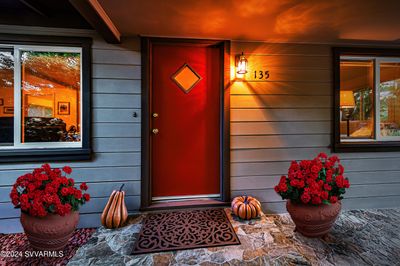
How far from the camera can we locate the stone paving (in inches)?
61.4

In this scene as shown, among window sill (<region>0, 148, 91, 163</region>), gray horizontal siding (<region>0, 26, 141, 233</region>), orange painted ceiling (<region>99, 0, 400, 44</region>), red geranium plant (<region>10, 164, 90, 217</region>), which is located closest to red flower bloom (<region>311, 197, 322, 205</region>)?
orange painted ceiling (<region>99, 0, 400, 44</region>)

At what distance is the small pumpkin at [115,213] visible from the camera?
1947mm

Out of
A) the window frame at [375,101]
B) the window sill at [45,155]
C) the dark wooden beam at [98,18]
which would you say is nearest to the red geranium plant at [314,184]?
the window frame at [375,101]

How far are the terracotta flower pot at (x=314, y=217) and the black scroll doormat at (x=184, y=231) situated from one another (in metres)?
0.63

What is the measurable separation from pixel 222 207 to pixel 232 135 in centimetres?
89

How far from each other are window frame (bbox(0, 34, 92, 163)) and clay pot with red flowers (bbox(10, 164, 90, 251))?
455 millimetres

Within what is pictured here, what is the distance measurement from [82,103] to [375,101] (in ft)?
12.6

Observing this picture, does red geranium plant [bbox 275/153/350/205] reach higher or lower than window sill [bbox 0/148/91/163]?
lower

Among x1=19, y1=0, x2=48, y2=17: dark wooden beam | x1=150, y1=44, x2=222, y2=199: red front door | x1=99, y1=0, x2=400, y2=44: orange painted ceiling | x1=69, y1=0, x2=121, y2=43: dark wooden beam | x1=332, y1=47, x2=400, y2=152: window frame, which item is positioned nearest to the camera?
x1=69, y1=0, x2=121, y2=43: dark wooden beam

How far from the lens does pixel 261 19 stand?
1902 mm

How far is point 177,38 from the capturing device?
227cm

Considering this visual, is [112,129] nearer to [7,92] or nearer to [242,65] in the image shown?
[7,92]

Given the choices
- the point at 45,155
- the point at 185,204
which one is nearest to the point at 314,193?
the point at 185,204

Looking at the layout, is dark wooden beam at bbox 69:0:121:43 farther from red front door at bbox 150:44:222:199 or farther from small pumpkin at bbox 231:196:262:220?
small pumpkin at bbox 231:196:262:220
